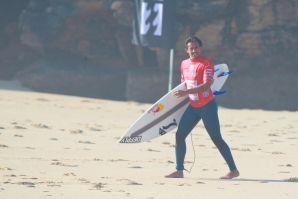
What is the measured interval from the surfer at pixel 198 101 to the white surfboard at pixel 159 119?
1.38 ft

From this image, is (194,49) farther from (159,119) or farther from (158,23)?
(158,23)

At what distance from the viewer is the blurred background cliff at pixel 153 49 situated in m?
13.7

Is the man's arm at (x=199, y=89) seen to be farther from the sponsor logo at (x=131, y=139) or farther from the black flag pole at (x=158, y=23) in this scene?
the black flag pole at (x=158, y=23)

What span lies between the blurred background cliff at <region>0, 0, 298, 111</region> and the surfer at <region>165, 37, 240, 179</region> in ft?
26.4

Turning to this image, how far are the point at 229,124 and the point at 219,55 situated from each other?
12.8ft

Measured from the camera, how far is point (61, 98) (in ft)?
43.0

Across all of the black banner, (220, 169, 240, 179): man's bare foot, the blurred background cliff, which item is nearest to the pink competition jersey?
(220, 169, 240, 179): man's bare foot

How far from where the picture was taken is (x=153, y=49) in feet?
46.9

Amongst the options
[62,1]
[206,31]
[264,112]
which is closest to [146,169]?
[264,112]

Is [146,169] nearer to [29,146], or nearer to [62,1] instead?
[29,146]

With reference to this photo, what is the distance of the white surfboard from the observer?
6.17 m

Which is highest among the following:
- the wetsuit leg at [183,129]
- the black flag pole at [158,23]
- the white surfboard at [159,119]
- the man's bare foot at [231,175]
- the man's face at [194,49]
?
the black flag pole at [158,23]

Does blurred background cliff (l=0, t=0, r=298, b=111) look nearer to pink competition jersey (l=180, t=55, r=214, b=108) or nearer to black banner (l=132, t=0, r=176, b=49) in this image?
black banner (l=132, t=0, r=176, b=49)

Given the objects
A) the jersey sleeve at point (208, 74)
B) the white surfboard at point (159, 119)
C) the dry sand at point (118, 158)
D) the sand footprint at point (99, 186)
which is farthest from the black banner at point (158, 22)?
the sand footprint at point (99, 186)
